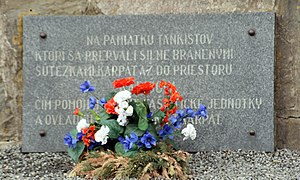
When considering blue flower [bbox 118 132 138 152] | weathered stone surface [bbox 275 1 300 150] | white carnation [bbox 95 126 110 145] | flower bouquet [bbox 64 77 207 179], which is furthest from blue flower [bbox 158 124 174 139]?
weathered stone surface [bbox 275 1 300 150]

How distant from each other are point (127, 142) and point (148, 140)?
0.14m

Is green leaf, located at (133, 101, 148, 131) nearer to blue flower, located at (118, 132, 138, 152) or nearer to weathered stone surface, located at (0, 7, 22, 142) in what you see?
blue flower, located at (118, 132, 138, 152)

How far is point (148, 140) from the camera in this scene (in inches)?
140

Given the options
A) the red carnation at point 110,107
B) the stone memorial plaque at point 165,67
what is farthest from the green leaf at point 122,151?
the stone memorial plaque at point 165,67

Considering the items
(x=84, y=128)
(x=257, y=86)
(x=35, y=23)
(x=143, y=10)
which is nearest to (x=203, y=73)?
(x=257, y=86)

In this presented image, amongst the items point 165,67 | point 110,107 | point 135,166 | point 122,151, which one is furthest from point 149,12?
point 135,166

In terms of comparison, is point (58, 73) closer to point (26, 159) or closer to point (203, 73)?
point (26, 159)

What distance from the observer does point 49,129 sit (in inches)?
171

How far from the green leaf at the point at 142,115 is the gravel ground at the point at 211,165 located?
458mm

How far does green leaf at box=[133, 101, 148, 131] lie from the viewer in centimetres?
359

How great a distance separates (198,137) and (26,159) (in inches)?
52.3

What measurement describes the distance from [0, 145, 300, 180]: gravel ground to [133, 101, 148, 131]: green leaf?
458mm

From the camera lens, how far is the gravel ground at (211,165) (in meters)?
3.66

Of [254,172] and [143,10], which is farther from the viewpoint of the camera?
[143,10]
